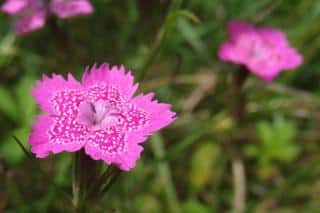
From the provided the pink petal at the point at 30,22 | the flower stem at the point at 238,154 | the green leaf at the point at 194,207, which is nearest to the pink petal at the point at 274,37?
the flower stem at the point at 238,154

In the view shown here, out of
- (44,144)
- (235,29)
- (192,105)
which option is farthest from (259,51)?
(44,144)

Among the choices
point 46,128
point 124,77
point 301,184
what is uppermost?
point 301,184

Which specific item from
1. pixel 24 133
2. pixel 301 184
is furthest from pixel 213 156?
pixel 24 133

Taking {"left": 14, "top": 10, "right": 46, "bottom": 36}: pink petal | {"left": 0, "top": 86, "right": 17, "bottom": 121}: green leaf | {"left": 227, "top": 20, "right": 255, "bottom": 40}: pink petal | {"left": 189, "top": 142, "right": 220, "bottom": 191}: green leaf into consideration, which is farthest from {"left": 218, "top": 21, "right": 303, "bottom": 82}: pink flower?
{"left": 0, "top": 86, "right": 17, "bottom": 121}: green leaf

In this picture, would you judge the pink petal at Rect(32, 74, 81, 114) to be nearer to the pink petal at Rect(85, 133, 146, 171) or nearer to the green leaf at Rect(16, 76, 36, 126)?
the pink petal at Rect(85, 133, 146, 171)

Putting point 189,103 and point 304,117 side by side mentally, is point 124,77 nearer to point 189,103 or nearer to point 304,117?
point 189,103

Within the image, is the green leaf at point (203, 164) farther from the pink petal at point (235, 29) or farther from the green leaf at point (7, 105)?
the green leaf at point (7, 105)

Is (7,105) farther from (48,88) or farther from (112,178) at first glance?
(112,178)
